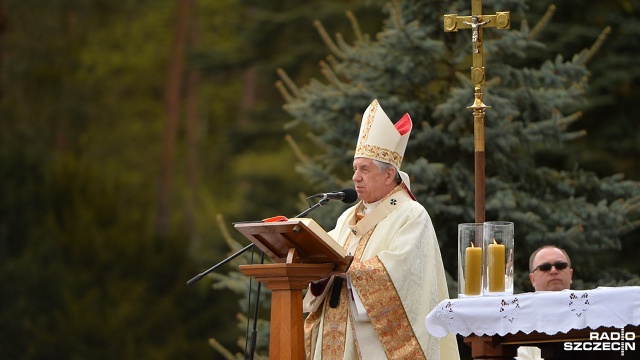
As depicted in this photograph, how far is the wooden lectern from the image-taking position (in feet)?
20.9

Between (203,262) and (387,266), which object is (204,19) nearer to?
(203,262)

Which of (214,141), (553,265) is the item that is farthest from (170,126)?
(553,265)

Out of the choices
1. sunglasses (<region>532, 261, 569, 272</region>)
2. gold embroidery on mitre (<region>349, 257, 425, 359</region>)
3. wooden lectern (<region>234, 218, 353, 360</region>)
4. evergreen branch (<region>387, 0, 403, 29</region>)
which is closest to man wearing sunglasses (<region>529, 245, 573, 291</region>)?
sunglasses (<region>532, 261, 569, 272</region>)

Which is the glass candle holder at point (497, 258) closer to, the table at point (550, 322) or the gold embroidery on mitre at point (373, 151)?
the table at point (550, 322)

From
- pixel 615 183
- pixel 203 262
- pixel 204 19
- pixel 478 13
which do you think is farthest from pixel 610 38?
pixel 204 19

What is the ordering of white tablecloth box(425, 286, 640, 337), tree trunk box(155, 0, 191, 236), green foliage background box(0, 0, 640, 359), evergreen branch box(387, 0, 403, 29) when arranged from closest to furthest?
white tablecloth box(425, 286, 640, 337) < evergreen branch box(387, 0, 403, 29) < green foliage background box(0, 0, 640, 359) < tree trunk box(155, 0, 191, 236)

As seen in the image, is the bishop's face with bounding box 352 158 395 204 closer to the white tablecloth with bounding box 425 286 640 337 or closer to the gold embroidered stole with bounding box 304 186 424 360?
the gold embroidered stole with bounding box 304 186 424 360

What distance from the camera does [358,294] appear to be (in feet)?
22.6

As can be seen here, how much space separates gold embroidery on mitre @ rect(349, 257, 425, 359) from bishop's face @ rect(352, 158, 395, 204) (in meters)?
0.44

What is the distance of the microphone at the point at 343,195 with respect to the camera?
6.66 meters

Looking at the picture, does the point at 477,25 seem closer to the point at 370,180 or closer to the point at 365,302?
the point at 370,180

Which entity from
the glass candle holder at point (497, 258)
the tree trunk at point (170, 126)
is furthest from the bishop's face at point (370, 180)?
the tree trunk at point (170, 126)

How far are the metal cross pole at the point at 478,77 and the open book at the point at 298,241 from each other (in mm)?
746

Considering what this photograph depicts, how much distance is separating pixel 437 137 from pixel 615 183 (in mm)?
1557
